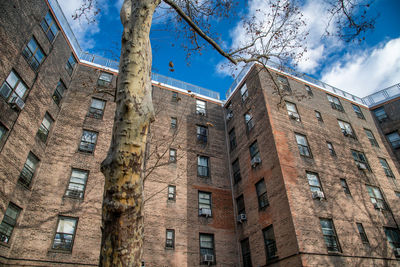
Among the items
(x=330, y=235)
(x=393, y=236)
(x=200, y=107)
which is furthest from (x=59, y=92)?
(x=393, y=236)

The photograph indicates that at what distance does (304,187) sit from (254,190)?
3.14 meters

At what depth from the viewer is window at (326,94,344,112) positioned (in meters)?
21.3

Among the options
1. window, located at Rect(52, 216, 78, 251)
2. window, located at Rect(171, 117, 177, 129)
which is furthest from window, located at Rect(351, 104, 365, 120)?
window, located at Rect(52, 216, 78, 251)

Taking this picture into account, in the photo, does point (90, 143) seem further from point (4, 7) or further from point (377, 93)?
point (377, 93)

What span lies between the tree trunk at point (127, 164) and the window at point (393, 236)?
16.7 m

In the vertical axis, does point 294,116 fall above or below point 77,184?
above

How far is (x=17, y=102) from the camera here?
1280cm

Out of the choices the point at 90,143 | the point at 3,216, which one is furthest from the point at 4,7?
the point at 3,216

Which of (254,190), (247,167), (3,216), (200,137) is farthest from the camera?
(200,137)

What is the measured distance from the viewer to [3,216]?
11.4 metres

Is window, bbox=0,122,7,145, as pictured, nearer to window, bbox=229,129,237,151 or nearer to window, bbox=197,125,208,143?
window, bbox=197,125,208,143

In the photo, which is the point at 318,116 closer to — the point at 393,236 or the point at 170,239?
the point at 393,236

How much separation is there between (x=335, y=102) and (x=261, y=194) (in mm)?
11991

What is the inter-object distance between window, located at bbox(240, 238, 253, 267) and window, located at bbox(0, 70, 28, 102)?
1516 cm
